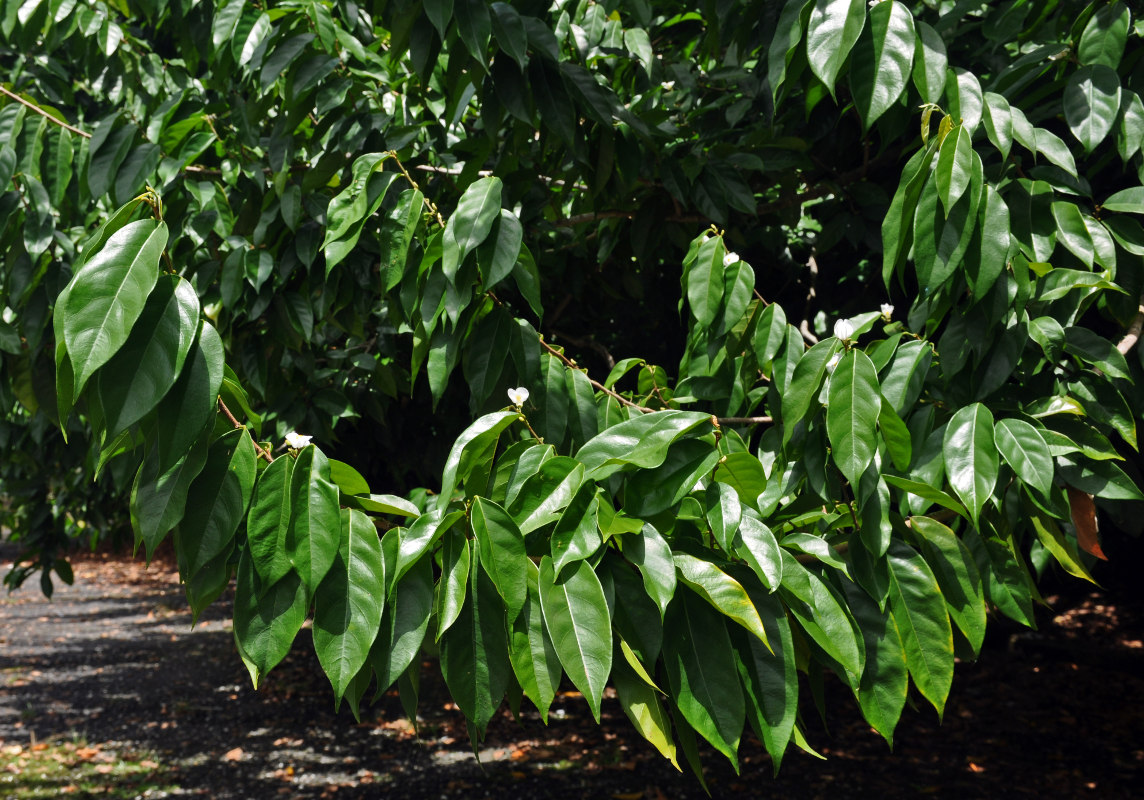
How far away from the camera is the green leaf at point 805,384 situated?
4.26ft

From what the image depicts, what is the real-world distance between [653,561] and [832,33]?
2.69 ft

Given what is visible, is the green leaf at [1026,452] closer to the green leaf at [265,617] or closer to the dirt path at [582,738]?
the green leaf at [265,617]

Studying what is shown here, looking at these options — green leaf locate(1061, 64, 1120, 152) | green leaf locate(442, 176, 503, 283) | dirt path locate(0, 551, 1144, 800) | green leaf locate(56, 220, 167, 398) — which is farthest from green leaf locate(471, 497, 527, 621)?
dirt path locate(0, 551, 1144, 800)

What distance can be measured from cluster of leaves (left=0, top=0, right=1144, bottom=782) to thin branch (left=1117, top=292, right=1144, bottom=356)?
39 millimetres

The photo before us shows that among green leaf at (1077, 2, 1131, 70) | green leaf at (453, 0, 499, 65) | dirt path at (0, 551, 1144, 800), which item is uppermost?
green leaf at (453, 0, 499, 65)

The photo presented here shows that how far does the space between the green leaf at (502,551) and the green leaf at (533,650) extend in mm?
23

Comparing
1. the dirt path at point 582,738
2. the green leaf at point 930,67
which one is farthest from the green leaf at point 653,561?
the dirt path at point 582,738

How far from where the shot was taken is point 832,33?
130 cm

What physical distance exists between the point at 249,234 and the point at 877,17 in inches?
81.0

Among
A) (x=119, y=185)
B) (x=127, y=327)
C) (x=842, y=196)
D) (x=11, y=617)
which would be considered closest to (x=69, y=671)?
(x=11, y=617)

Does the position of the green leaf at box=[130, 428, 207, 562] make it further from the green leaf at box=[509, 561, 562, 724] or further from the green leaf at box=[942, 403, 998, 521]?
the green leaf at box=[942, 403, 998, 521]

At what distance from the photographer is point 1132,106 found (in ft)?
A: 5.54

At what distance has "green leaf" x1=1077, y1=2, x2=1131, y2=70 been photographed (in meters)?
1.67

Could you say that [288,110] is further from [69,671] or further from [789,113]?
[69,671]
